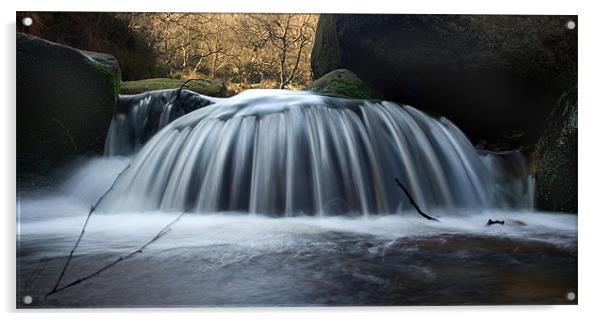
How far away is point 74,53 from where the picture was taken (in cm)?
261

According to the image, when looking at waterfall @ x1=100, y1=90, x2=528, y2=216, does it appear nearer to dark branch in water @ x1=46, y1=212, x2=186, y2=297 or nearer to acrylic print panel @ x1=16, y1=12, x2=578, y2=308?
acrylic print panel @ x1=16, y1=12, x2=578, y2=308

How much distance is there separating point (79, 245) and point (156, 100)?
29.6 inches

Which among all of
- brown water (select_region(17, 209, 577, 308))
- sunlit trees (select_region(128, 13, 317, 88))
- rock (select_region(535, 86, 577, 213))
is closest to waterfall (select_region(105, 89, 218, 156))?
sunlit trees (select_region(128, 13, 317, 88))

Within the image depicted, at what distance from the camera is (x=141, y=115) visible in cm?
266

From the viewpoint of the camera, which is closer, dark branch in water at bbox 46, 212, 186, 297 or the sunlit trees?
dark branch in water at bbox 46, 212, 186, 297

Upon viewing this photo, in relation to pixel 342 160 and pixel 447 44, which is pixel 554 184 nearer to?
pixel 447 44

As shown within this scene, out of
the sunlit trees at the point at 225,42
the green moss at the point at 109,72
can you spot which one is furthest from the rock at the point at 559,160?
the green moss at the point at 109,72

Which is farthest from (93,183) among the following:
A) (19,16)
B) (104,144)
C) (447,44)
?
(447,44)

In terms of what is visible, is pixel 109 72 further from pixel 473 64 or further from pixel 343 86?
pixel 473 64

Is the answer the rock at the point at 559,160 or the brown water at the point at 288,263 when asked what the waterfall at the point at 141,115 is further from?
the rock at the point at 559,160

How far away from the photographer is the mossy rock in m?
2.61

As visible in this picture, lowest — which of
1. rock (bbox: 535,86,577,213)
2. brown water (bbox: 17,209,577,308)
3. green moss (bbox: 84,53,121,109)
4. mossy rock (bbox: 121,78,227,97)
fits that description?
brown water (bbox: 17,209,577,308)

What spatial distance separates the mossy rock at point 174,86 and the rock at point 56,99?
7 centimetres

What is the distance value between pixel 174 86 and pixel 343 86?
0.81 metres
